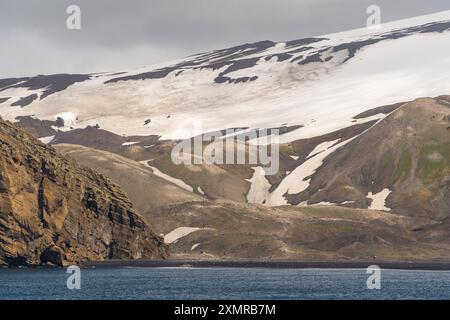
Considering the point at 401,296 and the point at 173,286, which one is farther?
the point at 173,286

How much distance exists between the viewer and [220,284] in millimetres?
140125

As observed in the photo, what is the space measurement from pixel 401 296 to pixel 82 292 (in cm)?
4060

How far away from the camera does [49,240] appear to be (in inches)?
7844

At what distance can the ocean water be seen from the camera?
115 m

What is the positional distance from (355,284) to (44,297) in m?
51.7

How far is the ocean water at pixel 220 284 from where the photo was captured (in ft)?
378
